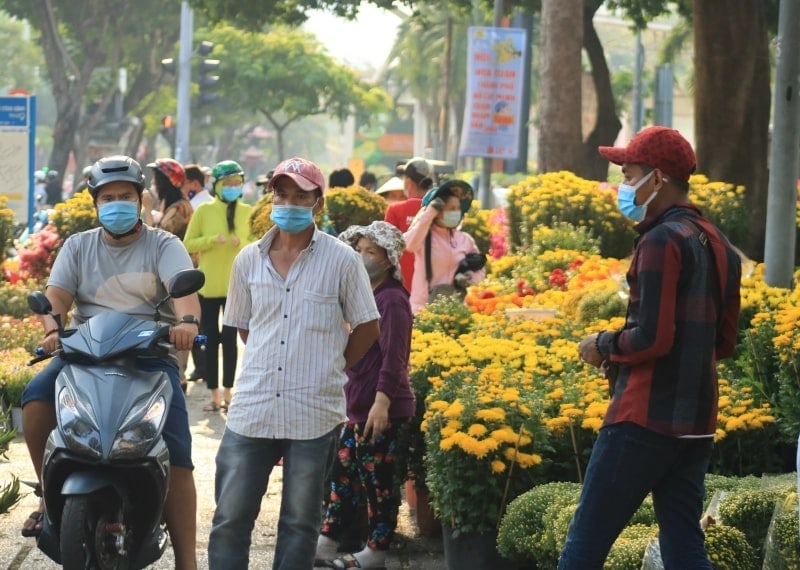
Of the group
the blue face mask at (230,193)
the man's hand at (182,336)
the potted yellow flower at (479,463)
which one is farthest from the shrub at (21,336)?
the man's hand at (182,336)

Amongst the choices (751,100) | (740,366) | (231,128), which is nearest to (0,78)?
(231,128)

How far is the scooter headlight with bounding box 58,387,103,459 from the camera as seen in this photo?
5.36 meters

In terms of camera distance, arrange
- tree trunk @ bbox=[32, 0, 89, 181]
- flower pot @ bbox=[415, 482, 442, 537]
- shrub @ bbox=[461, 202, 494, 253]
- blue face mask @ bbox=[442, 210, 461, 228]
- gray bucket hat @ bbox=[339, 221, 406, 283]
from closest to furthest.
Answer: gray bucket hat @ bbox=[339, 221, 406, 283] < flower pot @ bbox=[415, 482, 442, 537] < blue face mask @ bbox=[442, 210, 461, 228] < shrub @ bbox=[461, 202, 494, 253] < tree trunk @ bbox=[32, 0, 89, 181]

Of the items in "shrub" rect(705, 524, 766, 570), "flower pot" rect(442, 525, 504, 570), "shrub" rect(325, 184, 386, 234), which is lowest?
"flower pot" rect(442, 525, 504, 570)

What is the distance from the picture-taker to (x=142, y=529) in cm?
571

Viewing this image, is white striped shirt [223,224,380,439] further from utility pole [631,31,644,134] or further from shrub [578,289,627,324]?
utility pole [631,31,644,134]

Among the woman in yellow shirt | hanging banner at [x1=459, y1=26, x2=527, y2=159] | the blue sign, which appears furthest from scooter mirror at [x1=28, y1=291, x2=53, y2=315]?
hanging banner at [x1=459, y1=26, x2=527, y2=159]

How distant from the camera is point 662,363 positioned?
461cm

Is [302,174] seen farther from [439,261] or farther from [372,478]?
[439,261]

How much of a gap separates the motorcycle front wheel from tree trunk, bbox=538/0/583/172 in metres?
14.4

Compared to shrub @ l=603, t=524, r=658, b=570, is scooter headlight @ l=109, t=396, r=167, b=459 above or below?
above

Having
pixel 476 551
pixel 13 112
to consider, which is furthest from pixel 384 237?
pixel 13 112

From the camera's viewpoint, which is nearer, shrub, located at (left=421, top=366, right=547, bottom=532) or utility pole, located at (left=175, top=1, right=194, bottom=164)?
shrub, located at (left=421, top=366, right=547, bottom=532)

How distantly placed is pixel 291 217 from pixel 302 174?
0.54 ft
